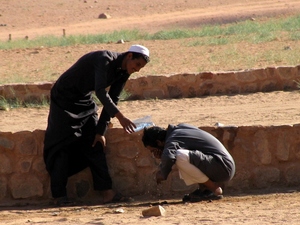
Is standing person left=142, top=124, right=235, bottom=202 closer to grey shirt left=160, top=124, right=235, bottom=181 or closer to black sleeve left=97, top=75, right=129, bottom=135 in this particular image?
grey shirt left=160, top=124, right=235, bottom=181

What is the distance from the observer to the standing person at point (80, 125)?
676 cm

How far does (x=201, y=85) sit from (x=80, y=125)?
454cm

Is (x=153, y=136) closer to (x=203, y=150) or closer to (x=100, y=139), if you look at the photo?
(x=203, y=150)

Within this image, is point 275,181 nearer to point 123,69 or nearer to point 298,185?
point 298,185

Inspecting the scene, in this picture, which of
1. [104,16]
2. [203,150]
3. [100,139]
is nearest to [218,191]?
[203,150]

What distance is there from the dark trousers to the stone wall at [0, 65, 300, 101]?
424cm

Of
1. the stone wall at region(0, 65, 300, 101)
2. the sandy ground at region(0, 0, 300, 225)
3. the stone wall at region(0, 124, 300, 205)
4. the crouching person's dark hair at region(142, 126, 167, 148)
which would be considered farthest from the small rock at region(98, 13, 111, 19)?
the crouching person's dark hair at region(142, 126, 167, 148)

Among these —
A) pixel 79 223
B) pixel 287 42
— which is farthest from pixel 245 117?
pixel 287 42

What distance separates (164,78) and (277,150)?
4320 mm

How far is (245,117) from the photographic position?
32.2ft

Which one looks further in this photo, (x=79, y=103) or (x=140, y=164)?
(x=140, y=164)

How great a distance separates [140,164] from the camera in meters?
7.22

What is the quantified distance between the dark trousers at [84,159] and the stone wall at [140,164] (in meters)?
0.17

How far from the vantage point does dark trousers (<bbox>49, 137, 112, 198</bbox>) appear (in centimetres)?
705
